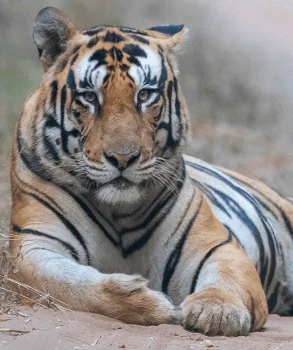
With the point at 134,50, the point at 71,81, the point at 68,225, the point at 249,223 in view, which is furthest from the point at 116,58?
the point at 249,223

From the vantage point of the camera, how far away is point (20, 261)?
4.10 m

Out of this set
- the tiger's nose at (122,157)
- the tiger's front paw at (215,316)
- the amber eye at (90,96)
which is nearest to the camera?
the tiger's front paw at (215,316)

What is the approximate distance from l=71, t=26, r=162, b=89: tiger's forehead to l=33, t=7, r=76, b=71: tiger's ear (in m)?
0.10

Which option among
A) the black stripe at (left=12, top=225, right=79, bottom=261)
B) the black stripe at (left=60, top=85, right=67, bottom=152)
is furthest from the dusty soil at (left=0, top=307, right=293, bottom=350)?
the black stripe at (left=60, top=85, right=67, bottom=152)

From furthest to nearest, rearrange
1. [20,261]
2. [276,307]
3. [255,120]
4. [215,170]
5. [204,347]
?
1. [255,120]
2. [215,170]
3. [276,307]
4. [20,261]
5. [204,347]

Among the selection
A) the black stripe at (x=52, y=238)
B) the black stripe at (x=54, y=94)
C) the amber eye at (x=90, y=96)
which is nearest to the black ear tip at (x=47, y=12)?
the black stripe at (x=54, y=94)

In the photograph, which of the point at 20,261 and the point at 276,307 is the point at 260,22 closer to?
the point at 276,307

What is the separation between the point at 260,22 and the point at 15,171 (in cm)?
1144

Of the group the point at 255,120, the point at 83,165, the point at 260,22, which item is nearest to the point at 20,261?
the point at 83,165

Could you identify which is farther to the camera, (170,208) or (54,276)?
(170,208)

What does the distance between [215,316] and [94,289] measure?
1.74 ft

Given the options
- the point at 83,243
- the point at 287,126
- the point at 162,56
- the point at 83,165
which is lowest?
the point at 287,126

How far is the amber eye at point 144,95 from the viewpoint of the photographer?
426 cm

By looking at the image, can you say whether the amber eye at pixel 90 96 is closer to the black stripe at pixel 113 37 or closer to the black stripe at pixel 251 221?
the black stripe at pixel 113 37
